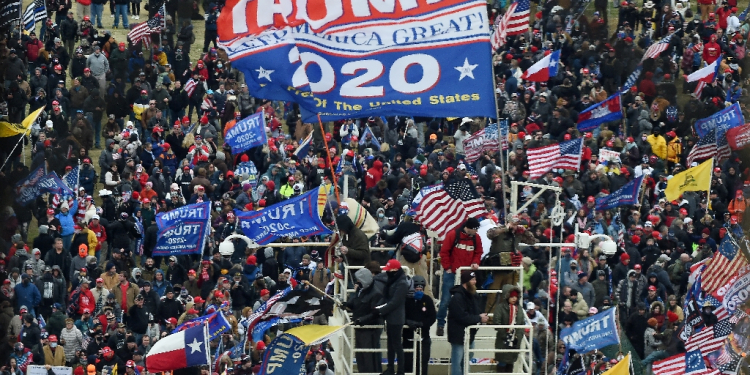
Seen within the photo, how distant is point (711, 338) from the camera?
93.7ft

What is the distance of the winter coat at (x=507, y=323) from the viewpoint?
22.9 m

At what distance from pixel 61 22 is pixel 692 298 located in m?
23.6

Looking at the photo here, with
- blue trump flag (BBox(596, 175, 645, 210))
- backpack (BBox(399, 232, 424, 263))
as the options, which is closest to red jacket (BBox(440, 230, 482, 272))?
backpack (BBox(399, 232, 424, 263))

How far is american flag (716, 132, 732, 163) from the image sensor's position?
40.4 meters

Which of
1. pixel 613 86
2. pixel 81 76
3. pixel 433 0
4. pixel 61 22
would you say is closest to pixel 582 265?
pixel 433 0

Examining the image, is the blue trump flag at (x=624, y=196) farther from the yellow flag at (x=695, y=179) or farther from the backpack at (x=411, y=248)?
the backpack at (x=411, y=248)

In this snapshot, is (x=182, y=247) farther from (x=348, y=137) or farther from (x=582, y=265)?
(x=348, y=137)

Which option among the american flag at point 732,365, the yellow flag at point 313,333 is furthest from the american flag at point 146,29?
the yellow flag at point 313,333

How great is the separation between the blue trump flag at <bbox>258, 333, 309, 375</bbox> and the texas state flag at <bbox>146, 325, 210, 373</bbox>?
3732mm

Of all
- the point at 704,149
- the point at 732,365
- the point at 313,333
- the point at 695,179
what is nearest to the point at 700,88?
the point at 704,149

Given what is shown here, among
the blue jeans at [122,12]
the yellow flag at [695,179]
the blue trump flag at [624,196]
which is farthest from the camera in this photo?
the blue jeans at [122,12]

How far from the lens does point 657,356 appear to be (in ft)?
100

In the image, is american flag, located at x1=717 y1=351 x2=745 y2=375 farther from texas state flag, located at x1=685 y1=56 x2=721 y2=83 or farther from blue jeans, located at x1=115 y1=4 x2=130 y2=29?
blue jeans, located at x1=115 y1=4 x2=130 y2=29

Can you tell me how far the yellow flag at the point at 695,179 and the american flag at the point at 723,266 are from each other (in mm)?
6863
